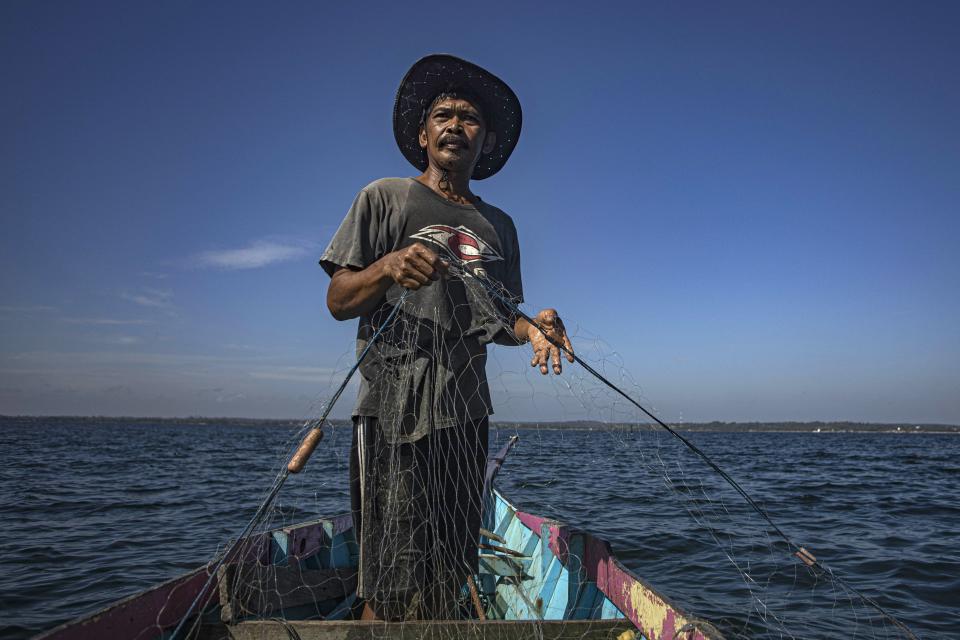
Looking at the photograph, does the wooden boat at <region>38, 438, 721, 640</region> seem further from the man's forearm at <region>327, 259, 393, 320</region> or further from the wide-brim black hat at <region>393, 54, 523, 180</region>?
the wide-brim black hat at <region>393, 54, 523, 180</region>

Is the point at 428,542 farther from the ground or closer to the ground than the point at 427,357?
closer to the ground

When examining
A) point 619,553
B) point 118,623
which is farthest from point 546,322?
point 619,553

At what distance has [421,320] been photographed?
7.73 ft

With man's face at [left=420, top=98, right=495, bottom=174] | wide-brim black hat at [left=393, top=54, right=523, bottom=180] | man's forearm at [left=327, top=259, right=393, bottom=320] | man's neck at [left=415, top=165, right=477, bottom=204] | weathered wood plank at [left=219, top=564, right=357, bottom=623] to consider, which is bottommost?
weathered wood plank at [left=219, top=564, right=357, bottom=623]

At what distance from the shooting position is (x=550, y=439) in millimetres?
3271

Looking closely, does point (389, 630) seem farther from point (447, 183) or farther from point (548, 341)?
point (447, 183)

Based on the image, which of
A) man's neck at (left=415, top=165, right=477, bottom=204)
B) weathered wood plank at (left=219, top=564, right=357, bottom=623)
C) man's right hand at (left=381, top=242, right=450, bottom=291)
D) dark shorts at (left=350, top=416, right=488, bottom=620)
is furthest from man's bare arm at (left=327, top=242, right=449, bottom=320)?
weathered wood plank at (left=219, top=564, right=357, bottom=623)

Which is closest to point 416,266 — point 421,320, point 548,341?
point 421,320

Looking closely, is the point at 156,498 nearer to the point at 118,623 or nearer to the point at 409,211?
the point at 118,623

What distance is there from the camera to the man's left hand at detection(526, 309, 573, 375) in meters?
2.28

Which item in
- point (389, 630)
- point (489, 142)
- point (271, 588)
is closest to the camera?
point (389, 630)

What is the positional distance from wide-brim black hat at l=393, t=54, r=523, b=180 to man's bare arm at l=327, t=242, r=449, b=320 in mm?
1054

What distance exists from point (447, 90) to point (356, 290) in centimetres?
128

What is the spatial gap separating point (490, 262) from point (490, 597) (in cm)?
284
